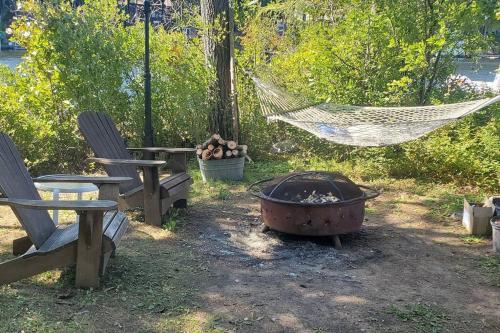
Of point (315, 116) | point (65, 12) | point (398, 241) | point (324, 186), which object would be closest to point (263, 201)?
point (324, 186)

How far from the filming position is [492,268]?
3529 millimetres

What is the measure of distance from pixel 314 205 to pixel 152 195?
1356 millimetres

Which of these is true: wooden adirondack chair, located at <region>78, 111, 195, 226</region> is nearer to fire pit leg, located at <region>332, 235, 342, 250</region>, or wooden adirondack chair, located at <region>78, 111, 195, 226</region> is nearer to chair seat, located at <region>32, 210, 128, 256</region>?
chair seat, located at <region>32, 210, 128, 256</region>

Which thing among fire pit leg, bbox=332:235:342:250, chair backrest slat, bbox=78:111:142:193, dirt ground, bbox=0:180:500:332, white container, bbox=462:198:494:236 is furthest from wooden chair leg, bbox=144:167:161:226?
white container, bbox=462:198:494:236

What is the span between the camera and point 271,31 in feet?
29.1

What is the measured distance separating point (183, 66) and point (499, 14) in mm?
4070

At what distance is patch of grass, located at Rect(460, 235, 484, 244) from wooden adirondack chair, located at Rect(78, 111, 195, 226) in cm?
241

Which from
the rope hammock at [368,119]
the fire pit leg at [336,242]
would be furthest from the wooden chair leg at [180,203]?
the fire pit leg at [336,242]

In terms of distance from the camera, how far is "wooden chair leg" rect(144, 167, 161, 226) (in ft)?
13.9

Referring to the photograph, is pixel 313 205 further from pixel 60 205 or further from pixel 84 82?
pixel 84 82

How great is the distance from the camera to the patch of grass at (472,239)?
4.11 meters

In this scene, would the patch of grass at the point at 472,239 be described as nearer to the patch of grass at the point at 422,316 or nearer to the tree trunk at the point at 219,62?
the patch of grass at the point at 422,316

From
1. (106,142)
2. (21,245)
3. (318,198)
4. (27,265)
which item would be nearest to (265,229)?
(318,198)

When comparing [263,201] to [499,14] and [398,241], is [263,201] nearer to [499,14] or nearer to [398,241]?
[398,241]
